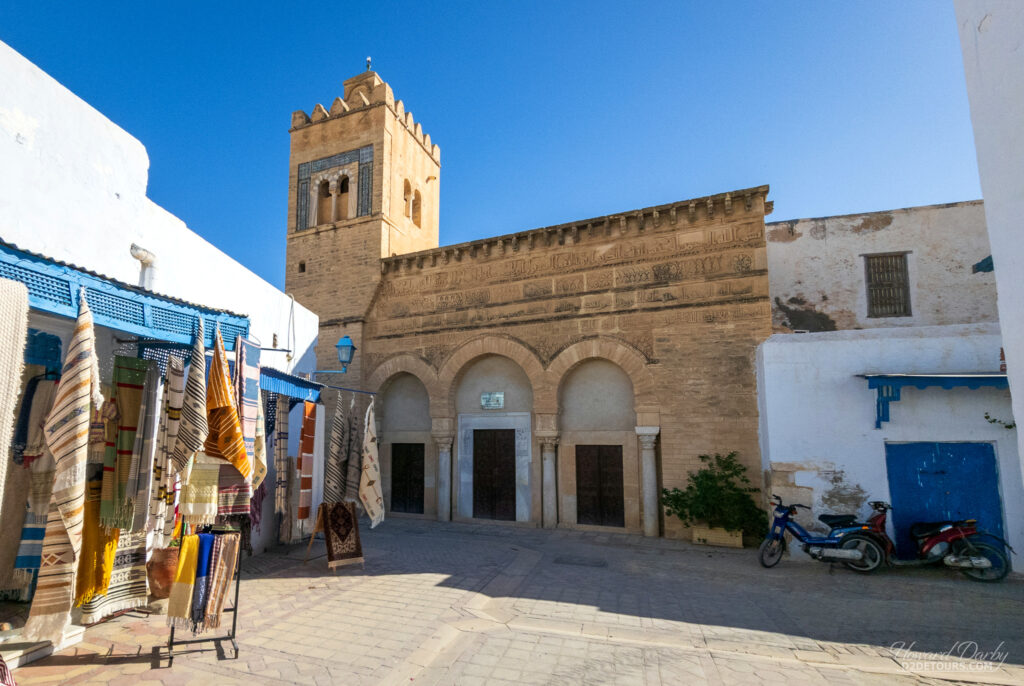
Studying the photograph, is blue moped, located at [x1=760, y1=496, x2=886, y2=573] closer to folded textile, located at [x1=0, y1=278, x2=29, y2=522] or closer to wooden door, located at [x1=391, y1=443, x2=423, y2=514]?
wooden door, located at [x1=391, y1=443, x2=423, y2=514]

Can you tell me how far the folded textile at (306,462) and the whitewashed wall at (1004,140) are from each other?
→ 7296mm

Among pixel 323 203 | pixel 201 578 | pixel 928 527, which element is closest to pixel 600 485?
pixel 928 527

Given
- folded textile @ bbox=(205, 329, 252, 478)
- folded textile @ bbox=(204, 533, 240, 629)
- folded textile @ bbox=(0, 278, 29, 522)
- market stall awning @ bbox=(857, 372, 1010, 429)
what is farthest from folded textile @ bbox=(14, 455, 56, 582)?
market stall awning @ bbox=(857, 372, 1010, 429)

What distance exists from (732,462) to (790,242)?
6.59m

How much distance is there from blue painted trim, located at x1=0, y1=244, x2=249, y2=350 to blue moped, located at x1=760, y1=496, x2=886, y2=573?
7.26m

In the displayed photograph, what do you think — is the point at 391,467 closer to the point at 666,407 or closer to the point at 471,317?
the point at 471,317

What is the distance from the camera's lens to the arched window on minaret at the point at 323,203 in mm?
14812

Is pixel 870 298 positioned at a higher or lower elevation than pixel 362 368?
higher

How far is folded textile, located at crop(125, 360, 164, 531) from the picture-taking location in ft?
13.7

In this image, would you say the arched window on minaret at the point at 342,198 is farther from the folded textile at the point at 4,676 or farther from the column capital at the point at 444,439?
the folded textile at the point at 4,676

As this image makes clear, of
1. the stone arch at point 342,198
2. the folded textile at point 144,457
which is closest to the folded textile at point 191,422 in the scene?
the folded textile at point 144,457

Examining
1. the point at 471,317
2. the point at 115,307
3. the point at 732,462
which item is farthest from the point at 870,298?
the point at 115,307

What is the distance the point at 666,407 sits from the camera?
9.94 meters

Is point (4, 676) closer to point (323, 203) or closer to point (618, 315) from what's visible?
point (618, 315)
